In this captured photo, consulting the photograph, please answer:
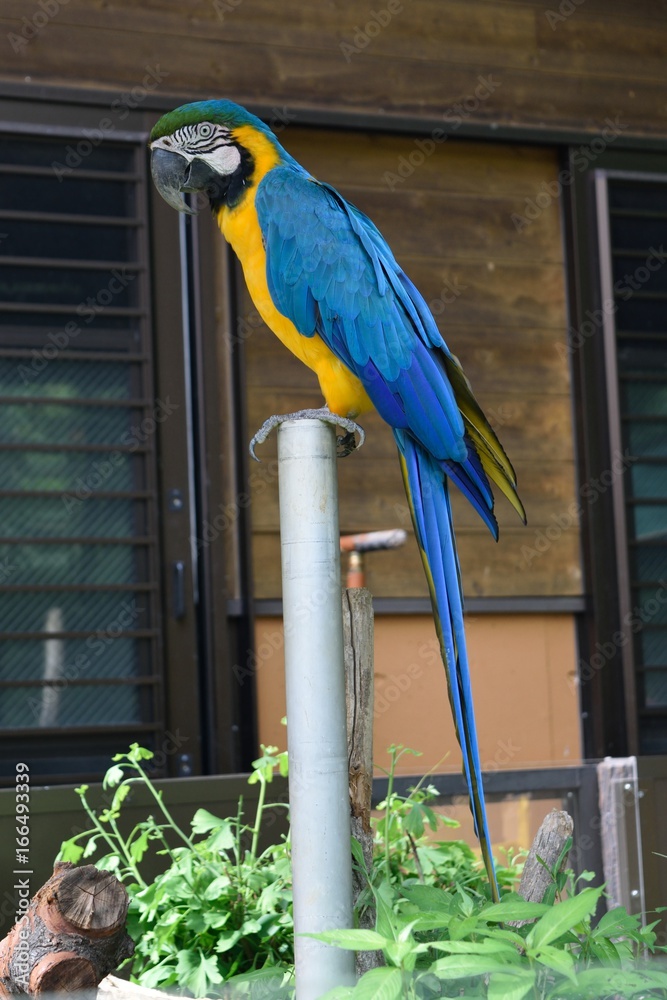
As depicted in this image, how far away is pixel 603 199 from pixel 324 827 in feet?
9.03

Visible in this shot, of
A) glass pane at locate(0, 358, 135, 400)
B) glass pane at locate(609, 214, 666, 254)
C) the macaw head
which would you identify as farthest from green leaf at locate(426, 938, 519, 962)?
glass pane at locate(609, 214, 666, 254)

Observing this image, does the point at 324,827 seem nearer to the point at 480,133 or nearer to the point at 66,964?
the point at 66,964

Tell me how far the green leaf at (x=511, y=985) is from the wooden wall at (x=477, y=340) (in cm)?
217

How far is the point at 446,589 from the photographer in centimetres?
144

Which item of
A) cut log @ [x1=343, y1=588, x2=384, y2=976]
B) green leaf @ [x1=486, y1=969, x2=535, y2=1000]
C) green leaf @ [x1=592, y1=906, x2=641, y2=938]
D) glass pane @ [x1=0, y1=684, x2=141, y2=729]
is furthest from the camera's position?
glass pane @ [x1=0, y1=684, x2=141, y2=729]

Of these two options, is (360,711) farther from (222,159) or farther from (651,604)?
(651,604)

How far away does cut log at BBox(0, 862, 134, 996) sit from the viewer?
62.1 inches

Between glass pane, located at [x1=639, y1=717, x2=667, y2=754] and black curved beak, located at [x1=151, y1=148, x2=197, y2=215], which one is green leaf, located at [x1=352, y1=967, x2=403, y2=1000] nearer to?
black curved beak, located at [x1=151, y1=148, x2=197, y2=215]

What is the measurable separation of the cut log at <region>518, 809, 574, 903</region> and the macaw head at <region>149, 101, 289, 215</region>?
996mm

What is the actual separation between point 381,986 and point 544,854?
546 mm

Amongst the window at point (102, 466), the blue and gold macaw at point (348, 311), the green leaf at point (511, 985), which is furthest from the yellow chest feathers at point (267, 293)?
the window at point (102, 466)

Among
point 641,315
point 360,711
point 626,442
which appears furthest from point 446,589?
point 641,315

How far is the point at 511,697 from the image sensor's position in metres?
3.41

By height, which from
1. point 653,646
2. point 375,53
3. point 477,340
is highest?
point 375,53
